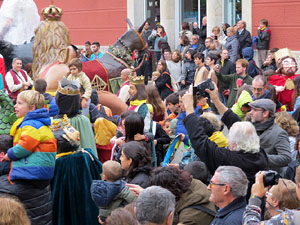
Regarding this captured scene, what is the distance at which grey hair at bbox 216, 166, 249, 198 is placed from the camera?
13.6ft

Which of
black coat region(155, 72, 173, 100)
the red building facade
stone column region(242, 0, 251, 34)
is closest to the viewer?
black coat region(155, 72, 173, 100)

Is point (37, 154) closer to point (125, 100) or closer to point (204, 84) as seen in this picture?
point (204, 84)

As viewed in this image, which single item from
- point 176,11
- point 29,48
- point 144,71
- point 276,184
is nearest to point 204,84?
point 276,184

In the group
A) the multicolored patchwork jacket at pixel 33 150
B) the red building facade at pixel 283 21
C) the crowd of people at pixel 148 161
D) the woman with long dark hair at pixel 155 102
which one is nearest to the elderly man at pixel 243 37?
the red building facade at pixel 283 21

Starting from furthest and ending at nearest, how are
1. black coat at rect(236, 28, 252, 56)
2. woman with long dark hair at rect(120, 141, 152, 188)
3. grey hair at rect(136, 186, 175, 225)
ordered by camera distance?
black coat at rect(236, 28, 252, 56)
woman with long dark hair at rect(120, 141, 152, 188)
grey hair at rect(136, 186, 175, 225)

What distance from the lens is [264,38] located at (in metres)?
14.7

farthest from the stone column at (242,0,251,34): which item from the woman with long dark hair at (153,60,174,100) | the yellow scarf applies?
the yellow scarf

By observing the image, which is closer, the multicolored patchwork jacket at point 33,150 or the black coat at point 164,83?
the multicolored patchwork jacket at point 33,150

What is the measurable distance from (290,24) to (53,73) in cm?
789

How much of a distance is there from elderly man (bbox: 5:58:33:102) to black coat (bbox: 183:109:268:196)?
5730 millimetres

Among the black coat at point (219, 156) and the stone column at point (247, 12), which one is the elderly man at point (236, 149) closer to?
the black coat at point (219, 156)

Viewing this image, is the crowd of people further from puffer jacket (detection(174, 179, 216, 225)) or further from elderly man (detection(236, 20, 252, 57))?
elderly man (detection(236, 20, 252, 57))

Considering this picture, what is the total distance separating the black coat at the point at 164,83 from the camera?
A: 11.5m

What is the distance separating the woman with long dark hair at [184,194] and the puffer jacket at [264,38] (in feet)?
35.2
